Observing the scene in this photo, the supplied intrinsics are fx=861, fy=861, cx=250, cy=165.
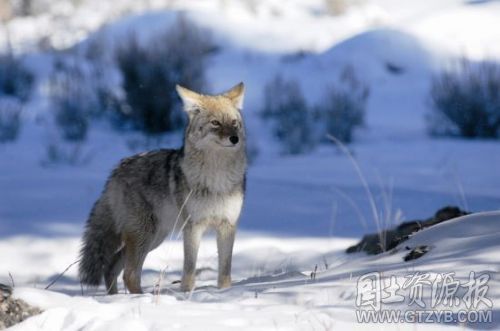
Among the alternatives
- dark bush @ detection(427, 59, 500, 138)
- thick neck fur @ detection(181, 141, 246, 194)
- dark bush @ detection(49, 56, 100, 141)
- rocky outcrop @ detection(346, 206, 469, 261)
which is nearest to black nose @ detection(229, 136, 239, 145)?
thick neck fur @ detection(181, 141, 246, 194)

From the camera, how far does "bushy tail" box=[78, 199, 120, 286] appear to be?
515cm

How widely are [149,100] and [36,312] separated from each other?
37.1ft

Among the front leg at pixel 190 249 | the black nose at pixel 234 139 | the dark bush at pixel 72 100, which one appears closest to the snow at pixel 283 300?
the front leg at pixel 190 249

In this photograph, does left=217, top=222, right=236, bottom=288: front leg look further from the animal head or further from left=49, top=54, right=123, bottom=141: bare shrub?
left=49, top=54, right=123, bottom=141: bare shrub

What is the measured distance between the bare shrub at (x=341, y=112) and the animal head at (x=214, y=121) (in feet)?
28.2

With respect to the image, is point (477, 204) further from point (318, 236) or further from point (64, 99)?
point (64, 99)

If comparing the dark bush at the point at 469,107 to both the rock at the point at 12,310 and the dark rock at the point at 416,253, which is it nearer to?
the dark rock at the point at 416,253

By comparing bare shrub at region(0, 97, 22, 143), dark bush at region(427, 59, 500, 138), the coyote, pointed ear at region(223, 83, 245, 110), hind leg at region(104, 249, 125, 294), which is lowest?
hind leg at region(104, 249, 125, 294)

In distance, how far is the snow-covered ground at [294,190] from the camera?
296 centimetres

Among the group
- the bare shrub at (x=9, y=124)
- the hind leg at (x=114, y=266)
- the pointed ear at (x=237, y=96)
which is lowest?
the hind leg at (x=114, y=266)

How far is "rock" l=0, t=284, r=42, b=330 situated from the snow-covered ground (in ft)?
0.20

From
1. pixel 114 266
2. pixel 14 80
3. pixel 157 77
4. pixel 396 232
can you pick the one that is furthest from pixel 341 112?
pixel 114 266

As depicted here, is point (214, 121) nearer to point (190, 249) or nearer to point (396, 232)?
point (190, 249)

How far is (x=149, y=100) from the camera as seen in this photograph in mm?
13953
